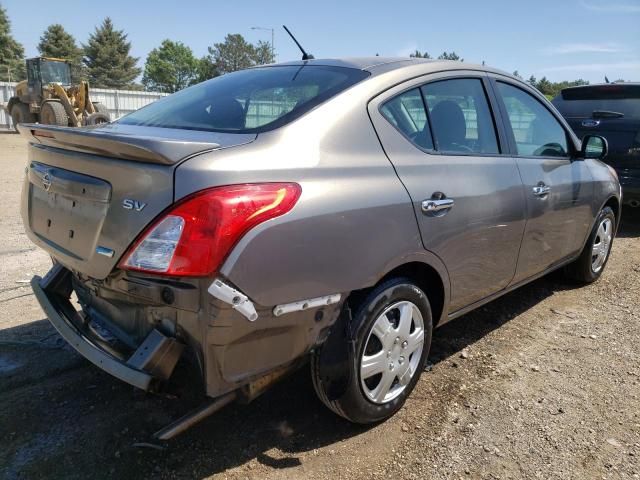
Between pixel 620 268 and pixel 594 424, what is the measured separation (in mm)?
3181

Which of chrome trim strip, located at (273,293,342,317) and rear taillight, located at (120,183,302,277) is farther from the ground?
rear taillight, located at (120,183,302,277)

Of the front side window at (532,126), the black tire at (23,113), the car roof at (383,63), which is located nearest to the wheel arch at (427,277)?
the car roof at (383,63)

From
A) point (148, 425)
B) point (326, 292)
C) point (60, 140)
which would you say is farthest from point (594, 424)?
point (60, 140)

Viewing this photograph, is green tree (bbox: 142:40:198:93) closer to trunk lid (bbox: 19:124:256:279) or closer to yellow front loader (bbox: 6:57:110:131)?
yellow front loader (bbox: 6:57:110:131)

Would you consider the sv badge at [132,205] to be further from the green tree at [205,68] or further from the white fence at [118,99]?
the green tree at [205,68]

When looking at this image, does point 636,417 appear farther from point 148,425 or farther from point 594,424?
point 148,425

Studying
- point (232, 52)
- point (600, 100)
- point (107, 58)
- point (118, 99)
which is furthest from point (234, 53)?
point (600, 100)

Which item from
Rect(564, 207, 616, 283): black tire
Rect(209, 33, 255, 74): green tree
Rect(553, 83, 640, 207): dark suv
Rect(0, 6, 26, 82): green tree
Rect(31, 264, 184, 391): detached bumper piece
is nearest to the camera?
Rect(31, 264, 184, 391): detached bumper piece

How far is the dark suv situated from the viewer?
6.54 meters

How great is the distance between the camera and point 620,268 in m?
5.45

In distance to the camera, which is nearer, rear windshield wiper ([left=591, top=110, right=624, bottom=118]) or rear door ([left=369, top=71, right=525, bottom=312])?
rear door ([left=369, top=71, right=525, bottom=312])

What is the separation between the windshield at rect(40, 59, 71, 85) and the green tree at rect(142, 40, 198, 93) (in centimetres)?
7105

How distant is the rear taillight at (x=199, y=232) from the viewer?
188 centimetres

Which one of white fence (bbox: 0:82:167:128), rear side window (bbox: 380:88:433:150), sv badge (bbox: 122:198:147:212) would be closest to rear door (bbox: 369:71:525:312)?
rear side window (bbox: 380:88:433:150)
